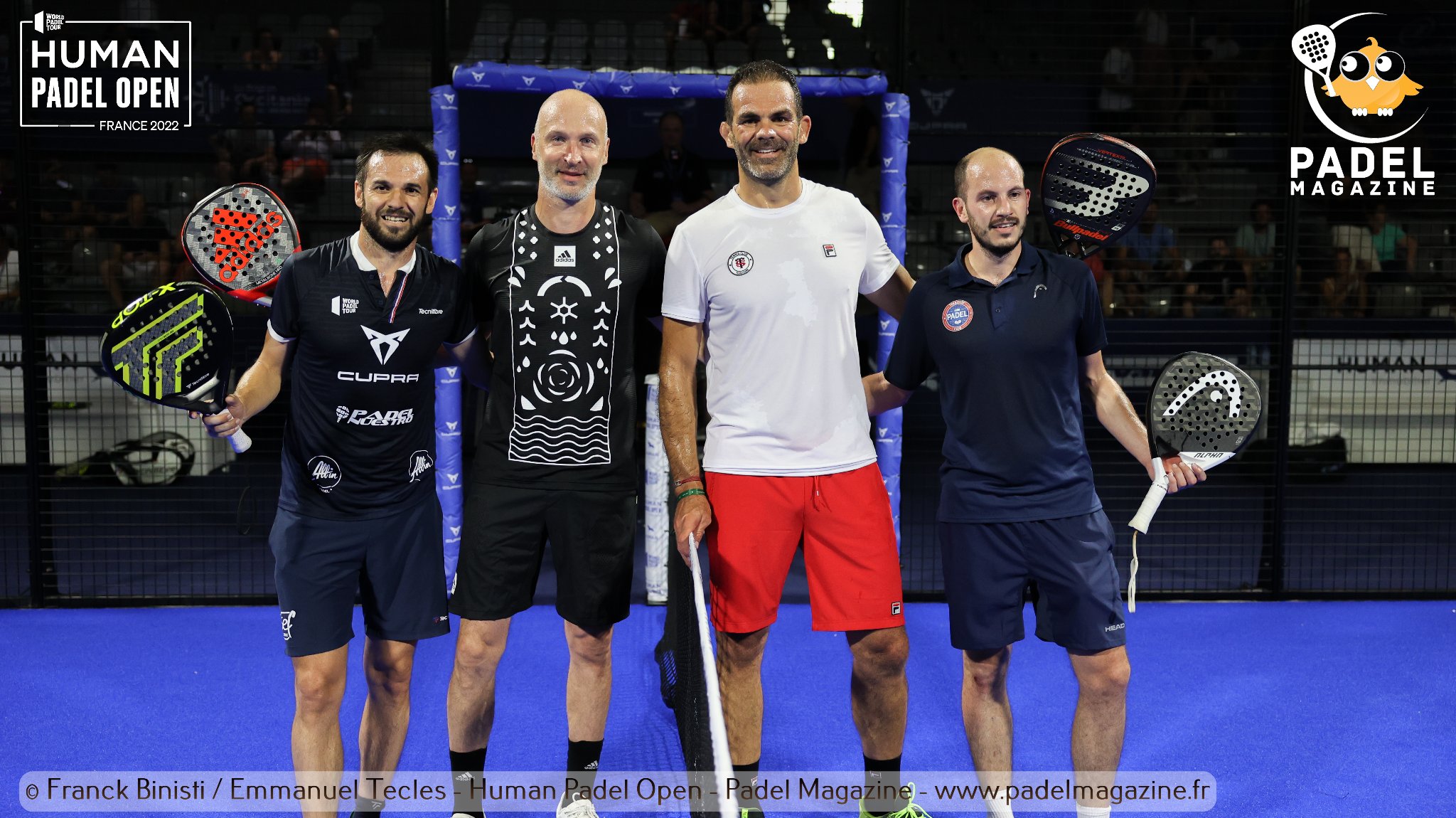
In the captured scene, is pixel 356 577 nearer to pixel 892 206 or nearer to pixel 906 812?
pixel 906 812

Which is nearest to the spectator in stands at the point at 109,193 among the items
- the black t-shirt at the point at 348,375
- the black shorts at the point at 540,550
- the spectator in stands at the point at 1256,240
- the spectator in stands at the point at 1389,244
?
the black t-shirt at the point at 348,375

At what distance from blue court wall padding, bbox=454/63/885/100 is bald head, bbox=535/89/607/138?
1908 mm

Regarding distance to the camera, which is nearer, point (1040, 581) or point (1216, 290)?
point (1040, 581)

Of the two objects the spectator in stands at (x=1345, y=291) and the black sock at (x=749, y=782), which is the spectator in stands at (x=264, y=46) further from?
the spectator in stands at (x=1345, y=291)

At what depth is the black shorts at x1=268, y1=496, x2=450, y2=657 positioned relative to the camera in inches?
125

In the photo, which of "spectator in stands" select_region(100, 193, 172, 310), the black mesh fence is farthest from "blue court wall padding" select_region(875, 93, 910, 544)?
"spectator in stands" select_region(100, 193, 172, 310)

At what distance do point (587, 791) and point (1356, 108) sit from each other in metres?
5.06

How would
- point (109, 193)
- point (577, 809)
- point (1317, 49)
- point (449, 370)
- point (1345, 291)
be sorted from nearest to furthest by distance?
point (577, 809)
point (449, 370)
point (1317, 49)
point (1345, 291)
point (109, 193)

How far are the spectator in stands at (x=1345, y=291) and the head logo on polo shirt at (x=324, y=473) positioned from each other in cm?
756

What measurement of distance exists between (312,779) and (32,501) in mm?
3500

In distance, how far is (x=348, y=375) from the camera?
318 centimetres

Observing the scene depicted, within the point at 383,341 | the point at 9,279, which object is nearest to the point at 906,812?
the point at 383,341

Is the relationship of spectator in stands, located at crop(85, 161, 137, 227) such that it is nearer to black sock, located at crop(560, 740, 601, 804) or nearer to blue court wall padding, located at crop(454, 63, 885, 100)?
blue court wall padding, located at crop(454, 63, 885, 100)

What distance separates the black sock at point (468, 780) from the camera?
340 centimetres
